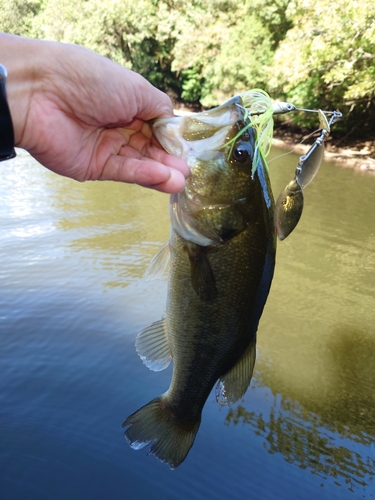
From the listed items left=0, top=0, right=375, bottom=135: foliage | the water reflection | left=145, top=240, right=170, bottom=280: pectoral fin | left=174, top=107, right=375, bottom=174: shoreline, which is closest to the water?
the water reflection

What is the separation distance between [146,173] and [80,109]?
36 cm

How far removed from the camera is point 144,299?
15.6 ft

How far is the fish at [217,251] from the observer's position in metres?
1.64

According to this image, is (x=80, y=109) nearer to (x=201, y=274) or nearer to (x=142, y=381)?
(x=201, y=274)

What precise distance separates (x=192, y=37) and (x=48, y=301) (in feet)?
70.9

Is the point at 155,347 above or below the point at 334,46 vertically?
below

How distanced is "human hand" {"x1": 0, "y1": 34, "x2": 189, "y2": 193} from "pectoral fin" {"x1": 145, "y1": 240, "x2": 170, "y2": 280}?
1.15ft

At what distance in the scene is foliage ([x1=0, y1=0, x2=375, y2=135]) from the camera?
1331cm

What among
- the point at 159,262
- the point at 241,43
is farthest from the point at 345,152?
the point at 159,262

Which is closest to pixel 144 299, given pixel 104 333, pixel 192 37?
pixel 104 333

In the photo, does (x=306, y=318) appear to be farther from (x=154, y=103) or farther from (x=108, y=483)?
(x=154, y=103)

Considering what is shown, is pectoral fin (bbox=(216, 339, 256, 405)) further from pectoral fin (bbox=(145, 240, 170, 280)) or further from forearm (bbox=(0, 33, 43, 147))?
forearm (bbox=(0, 33, 43, 147))

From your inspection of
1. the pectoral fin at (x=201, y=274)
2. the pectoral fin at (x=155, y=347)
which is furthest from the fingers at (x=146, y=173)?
the pectoral fin at (x=155, y=347)

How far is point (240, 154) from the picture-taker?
5.36 feet
